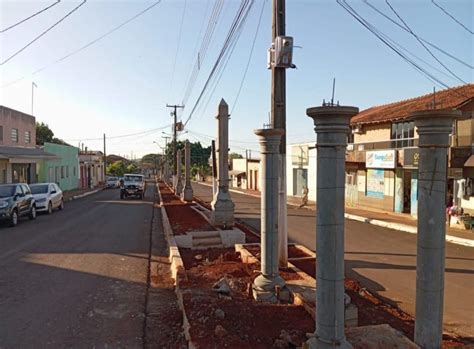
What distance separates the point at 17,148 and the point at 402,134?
2747 centimetres

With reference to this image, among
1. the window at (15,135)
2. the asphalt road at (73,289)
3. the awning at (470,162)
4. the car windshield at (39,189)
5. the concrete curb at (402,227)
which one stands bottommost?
the concrete curb at (402,227)

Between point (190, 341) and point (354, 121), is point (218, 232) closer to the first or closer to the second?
point (190, 341)

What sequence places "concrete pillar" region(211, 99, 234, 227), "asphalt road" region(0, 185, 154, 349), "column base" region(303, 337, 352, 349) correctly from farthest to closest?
"concrete pillar" region(211, 99, 234, 227) < "asphalt road" region(0, 185, 154, 349) < "column base" region(303, 337, 352, 349)

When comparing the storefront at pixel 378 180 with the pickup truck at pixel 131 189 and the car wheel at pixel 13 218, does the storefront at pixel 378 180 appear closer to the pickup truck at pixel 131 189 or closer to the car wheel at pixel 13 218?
the car wheel at pixel 13 218

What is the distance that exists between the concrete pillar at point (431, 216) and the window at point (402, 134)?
19.1 m

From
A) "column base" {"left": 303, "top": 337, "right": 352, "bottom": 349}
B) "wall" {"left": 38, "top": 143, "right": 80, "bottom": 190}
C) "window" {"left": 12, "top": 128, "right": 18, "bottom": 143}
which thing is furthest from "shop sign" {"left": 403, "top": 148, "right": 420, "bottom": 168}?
"wall" {"left": 38, "top": 143, "right": 80, "bottom": 190}

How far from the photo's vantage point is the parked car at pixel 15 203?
17.5 meters

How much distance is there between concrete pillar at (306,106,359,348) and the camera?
4020 mm

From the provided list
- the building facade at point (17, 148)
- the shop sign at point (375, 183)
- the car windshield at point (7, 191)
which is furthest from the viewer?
the building facade at point (17, 148)

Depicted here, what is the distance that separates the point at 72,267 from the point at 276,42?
6.35m

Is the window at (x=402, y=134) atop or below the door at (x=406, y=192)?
atop

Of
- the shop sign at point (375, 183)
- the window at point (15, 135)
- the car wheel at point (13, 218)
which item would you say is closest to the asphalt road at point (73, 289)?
the car wheel at point (13, 218)

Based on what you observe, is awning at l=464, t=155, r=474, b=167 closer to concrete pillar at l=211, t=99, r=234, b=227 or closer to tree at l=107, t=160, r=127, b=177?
concrete pillar at l=211, t=99, r=234, b=227

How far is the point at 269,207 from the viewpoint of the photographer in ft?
23.1
